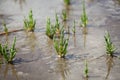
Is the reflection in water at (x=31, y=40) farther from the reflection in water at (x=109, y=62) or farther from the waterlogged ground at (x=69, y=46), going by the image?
the reflection in water at (x=109, y=62)

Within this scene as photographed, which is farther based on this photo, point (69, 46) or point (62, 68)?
point (69, 46)

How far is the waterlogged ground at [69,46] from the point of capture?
4.99m

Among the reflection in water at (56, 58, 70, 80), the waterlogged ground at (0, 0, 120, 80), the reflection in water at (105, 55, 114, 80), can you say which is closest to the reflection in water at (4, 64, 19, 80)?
the waterlogged ground at (0, 0, 120, 80)

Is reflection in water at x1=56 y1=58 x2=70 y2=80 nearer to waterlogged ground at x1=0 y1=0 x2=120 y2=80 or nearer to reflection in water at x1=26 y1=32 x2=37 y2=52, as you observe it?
waterlogged ground at x1=0 y1=0 x2=120 y2=80

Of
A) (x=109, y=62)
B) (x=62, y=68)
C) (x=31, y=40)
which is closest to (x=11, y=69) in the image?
(x=62, y=68)

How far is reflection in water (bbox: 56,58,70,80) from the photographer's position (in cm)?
497

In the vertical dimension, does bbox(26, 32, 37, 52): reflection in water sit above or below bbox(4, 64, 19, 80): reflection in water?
above

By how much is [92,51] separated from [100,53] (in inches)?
7.4

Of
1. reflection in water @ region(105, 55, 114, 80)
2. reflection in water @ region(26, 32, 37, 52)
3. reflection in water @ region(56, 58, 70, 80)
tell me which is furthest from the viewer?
reflection in water @ region(26, 32, 37, 52)

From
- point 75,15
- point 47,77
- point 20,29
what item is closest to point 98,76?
point 47,77

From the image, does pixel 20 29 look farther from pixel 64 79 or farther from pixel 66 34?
pixel 64 79

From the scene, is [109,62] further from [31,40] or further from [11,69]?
[31,40]

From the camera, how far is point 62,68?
5.19 m

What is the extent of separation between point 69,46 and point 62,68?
0.97 m
